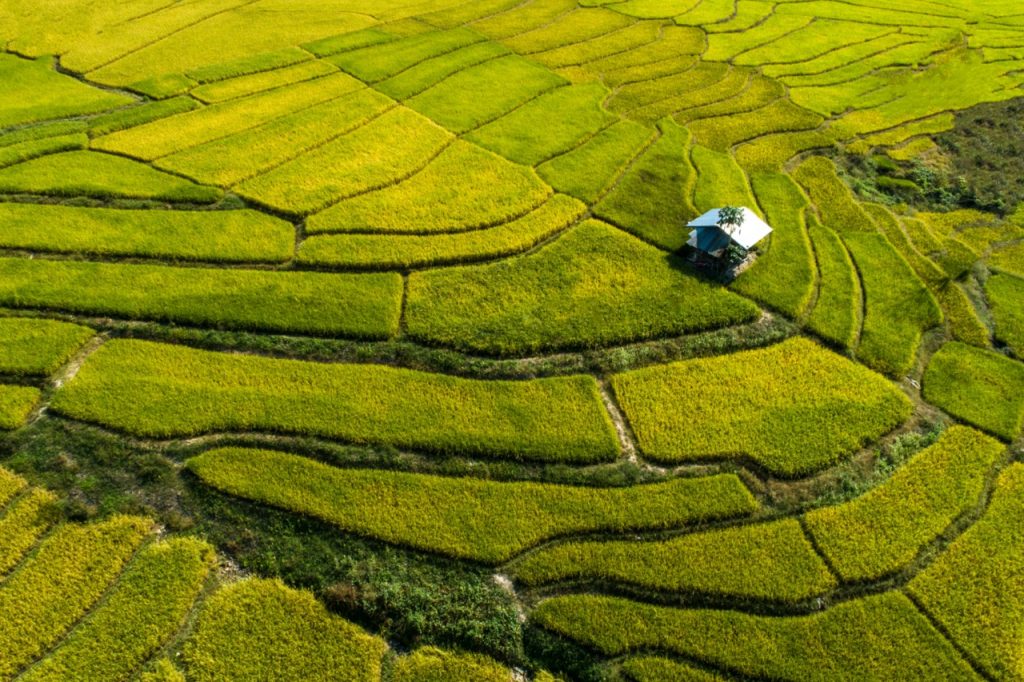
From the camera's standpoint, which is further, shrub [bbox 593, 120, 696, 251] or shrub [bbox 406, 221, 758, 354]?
shrub [bbox 593, 120, 696, 251]

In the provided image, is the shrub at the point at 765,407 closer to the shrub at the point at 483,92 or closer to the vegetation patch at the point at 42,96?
the shrub at the point at 483,92

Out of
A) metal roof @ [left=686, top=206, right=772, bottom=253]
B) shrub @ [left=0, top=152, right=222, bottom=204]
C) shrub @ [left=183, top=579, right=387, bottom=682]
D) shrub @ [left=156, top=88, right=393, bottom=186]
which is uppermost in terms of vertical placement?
metal roof @ [left=686, top=206, right=772, bottom=253]

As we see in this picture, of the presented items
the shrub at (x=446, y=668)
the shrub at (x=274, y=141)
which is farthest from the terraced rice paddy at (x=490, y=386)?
the shrub at (x=274, y=141)

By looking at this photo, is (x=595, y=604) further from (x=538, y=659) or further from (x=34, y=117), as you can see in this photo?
(x=34, y=117)

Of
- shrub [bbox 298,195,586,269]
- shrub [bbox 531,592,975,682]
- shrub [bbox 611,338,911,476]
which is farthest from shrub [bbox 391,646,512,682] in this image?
shrub [bbox 298,195,586,269]

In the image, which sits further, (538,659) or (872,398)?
(872,398)

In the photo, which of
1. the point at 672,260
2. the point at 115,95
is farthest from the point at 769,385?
the point at 115,95

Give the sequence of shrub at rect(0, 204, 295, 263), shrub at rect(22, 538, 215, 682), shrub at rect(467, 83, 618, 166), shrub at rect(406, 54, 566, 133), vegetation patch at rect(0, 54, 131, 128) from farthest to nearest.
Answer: shrub at rect(406, 54, 566, 133) < vegetation patch at rect(0, 54, 131, 128) < shrub at rect(467, 83, 618, 166) < shrub at rect(0, 204, 295, 263) < shrub at rect(22, 538, 215, 682)

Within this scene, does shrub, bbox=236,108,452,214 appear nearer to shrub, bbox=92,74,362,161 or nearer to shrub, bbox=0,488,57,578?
shrub, bbox=92,74,362,161
